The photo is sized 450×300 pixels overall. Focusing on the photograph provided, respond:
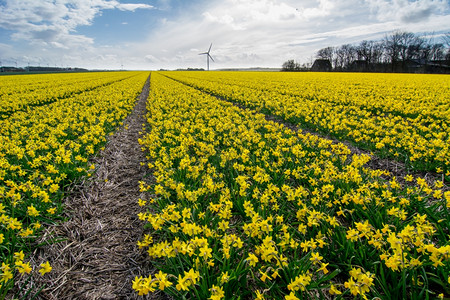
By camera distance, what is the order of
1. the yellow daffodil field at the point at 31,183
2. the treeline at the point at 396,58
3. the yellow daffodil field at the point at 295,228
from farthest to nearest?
the treeline at the point at 396,58, the yellow daffodil field at the point at 31,183, the yellow daffodil field at the point at 295,228

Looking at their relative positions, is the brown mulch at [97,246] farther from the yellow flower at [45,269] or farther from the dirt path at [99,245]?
the yellow flower at [45,269]

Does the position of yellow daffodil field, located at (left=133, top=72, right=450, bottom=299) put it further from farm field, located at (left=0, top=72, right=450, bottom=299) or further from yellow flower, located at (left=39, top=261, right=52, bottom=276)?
yellow flower, located at (left=39, top=261, right=52, bottom=276)

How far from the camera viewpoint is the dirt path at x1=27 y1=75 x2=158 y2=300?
3066mm

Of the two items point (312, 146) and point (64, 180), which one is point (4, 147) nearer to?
point (64, 180)

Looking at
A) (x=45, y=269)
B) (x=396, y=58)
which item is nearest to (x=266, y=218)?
(x=45, y=269)

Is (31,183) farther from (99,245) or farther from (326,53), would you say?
(326,53)

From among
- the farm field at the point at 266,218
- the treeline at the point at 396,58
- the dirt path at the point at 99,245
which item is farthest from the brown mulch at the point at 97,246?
the treeline at the point at 396,58

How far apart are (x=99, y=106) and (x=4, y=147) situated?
7.75 meters

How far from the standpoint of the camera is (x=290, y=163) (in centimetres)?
561

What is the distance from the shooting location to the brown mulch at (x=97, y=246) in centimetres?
306

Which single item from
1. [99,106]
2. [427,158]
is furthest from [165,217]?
[99,106]

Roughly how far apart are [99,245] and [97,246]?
0.03 meters

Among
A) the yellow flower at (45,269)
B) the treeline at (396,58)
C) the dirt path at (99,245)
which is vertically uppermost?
the treeline at (396,58)

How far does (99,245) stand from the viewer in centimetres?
380
